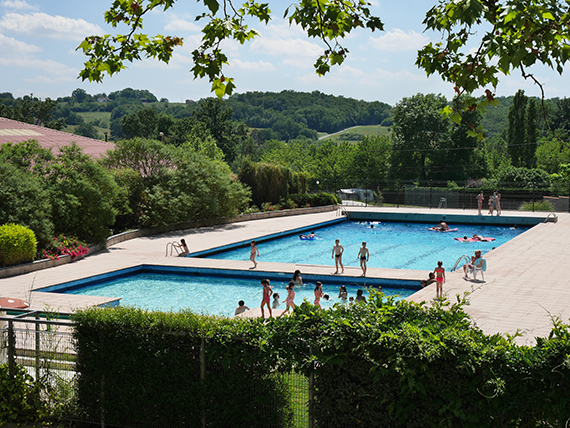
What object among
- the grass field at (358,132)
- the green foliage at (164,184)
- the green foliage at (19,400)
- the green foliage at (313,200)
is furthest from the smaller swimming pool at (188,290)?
the grass field at (358,132)

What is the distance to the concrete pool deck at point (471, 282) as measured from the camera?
13505mm

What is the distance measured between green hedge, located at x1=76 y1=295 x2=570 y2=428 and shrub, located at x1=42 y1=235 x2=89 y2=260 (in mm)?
14693

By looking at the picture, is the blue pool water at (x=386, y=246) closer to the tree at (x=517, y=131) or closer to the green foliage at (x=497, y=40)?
the green foliage at (x=497, y=40)

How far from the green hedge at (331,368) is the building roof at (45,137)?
24.3 m

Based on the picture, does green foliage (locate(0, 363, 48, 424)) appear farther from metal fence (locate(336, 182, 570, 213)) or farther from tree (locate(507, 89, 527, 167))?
tree (locate(507, 89, 527, 167))

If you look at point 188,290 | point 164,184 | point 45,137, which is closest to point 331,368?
point 188,290

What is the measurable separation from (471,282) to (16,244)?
14903 mm

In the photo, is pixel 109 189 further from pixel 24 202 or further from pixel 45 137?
pixel 45 137

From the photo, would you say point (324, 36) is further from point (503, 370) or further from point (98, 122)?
point (98, 122)

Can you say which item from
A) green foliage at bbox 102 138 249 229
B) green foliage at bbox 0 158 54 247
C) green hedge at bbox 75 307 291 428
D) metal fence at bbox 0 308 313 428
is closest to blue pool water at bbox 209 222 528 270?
green foliage at bbox 102 138 249 229

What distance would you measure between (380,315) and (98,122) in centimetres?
16866

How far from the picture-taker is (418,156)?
66188 mm

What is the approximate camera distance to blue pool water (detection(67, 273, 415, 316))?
1748 cm

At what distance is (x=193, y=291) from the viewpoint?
1886 centimetres
